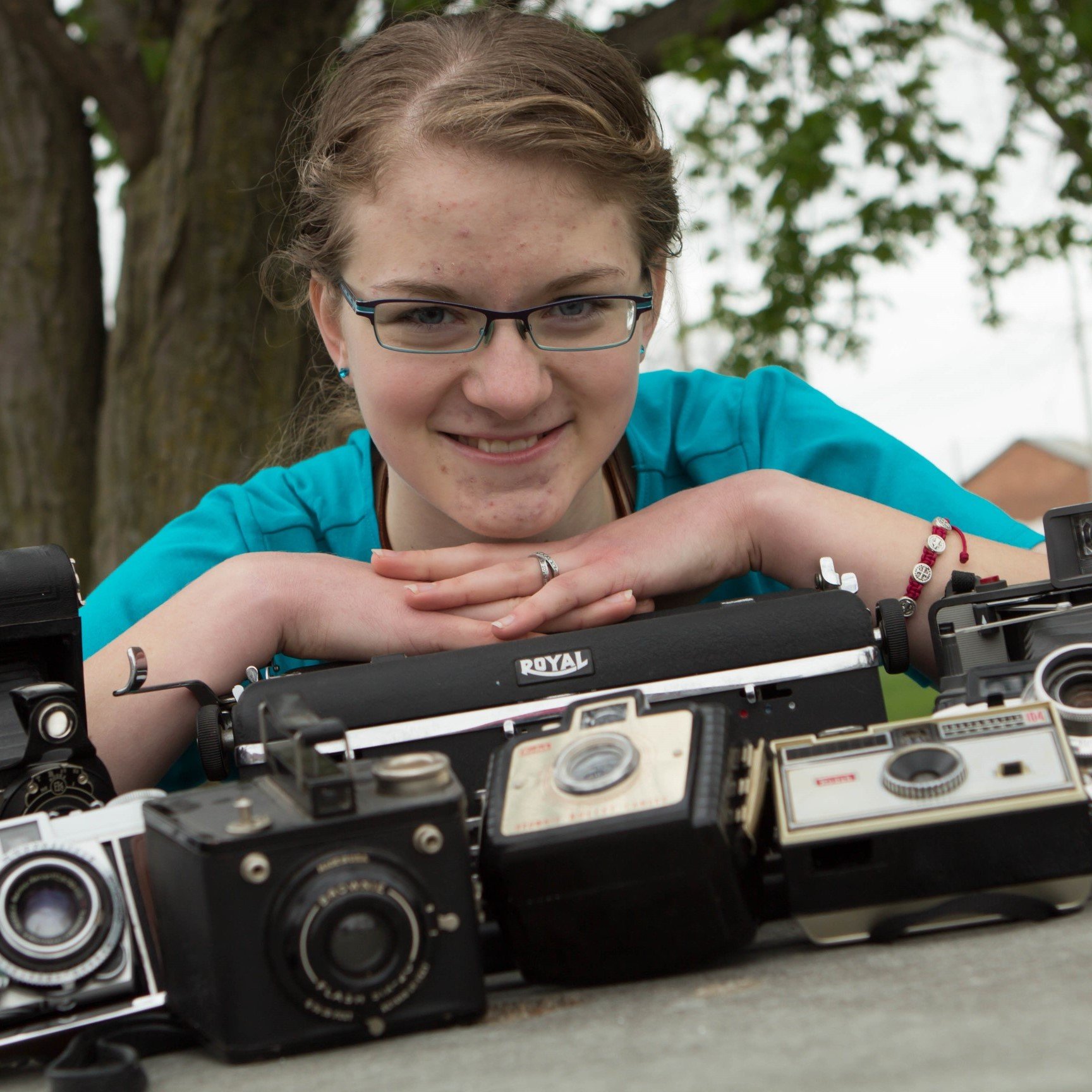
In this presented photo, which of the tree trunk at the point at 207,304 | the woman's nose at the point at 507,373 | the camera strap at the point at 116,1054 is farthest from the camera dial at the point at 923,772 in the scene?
the tree trunk at the point at 207,304

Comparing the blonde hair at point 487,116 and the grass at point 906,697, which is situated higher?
the blonde hair at point 487,116

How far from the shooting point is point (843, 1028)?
1.12 m

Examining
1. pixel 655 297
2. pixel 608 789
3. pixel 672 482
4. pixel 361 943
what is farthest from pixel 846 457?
pixel 361 943

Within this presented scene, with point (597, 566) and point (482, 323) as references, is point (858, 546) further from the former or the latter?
point (482, 323)

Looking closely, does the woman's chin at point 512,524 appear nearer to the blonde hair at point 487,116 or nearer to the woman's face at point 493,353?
the woman's face at point 493,353

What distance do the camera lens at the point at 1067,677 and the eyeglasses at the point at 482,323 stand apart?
3.13 ft

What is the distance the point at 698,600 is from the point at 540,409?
1.49ft

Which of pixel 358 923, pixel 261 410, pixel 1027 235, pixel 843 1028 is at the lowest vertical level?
pixel 843 1028

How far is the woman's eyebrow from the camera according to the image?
7.18ft

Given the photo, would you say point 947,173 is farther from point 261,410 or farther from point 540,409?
point 540,409

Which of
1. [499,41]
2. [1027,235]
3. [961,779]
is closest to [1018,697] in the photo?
[961,779]

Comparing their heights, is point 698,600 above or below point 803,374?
below

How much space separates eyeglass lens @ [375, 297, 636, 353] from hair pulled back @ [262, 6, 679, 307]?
19 cm

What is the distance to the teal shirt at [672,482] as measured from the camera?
8.68 feet
